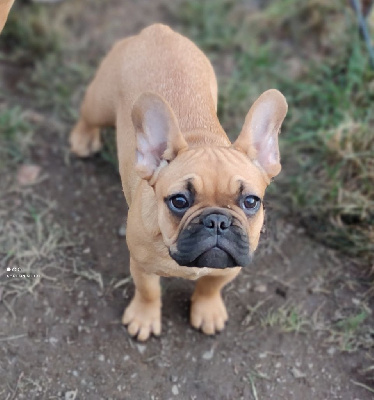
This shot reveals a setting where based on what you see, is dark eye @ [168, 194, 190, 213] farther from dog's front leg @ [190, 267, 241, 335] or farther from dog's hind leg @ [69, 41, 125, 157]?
dog's hind leg @ [69, 41, 125, 157]

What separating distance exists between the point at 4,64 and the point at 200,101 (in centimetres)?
283

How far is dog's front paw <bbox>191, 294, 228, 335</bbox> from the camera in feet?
13.8

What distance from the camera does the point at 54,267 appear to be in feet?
14.7

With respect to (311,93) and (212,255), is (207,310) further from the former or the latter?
(311,93)

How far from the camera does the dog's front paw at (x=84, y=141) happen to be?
16.9 ft

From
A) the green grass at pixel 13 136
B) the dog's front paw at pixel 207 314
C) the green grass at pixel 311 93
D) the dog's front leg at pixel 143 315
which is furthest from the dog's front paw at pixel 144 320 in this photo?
the green grass at pixel 13 136

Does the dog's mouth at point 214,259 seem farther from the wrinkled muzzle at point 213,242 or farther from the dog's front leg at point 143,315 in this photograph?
the dog's front leg at point 143,315

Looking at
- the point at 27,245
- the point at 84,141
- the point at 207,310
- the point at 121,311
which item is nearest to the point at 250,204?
the point at 207,310

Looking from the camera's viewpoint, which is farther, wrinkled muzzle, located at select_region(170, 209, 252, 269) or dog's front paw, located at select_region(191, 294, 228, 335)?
dog's front paw, located at select_region(191, 294, 228, 335)

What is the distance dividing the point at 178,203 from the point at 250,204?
37 centimetres

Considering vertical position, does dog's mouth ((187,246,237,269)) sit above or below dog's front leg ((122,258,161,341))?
above

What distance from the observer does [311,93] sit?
5699 mm

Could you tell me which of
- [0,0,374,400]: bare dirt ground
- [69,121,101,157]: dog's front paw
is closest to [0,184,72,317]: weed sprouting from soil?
[0,0,374,400]: bare dirt ground

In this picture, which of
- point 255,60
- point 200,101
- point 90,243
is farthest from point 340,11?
point 90,243
